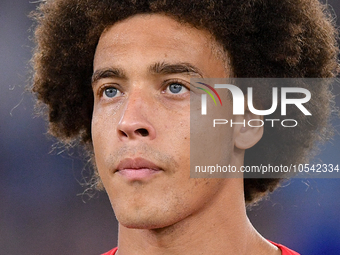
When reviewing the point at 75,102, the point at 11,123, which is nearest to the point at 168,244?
the point at 75,102

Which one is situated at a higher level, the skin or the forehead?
the forehead

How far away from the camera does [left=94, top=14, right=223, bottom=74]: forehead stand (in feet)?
8.59

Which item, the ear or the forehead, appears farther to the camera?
the ear

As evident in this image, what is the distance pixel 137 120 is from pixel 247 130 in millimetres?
686

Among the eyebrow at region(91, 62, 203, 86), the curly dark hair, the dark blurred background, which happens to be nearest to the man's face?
the eyebrow at region(91, 62, 203, 86)

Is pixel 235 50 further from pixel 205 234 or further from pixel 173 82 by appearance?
pixel 205 234

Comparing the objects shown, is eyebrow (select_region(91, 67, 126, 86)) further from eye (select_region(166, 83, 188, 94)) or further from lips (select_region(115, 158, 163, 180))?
lips (select_region(115, 158, 163, 180))

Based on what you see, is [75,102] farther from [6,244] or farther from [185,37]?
[6,244]

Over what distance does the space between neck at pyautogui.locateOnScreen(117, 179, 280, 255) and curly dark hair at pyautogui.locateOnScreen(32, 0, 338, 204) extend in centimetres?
53

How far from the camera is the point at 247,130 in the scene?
2.86m

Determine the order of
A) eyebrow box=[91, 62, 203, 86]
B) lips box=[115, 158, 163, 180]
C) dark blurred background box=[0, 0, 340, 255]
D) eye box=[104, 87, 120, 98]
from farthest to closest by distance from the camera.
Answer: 1. dark blurred background box=[0, 0, 340, 255]
2. eye box=[104, 87, 120, 98]
3. eyebrow box=[91, 62, 203, 86]
4. lips box=[115, 158, 163, 180]

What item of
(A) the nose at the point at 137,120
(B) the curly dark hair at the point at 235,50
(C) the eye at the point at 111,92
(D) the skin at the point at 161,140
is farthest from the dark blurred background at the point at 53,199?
(A) the nose at the point at 137,120

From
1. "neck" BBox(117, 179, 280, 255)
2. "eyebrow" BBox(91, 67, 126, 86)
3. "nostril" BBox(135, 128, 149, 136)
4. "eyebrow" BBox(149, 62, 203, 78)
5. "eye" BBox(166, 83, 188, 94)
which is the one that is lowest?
"neck" BBox(117, 179, 280, 255)

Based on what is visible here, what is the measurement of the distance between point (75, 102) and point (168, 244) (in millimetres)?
1168
